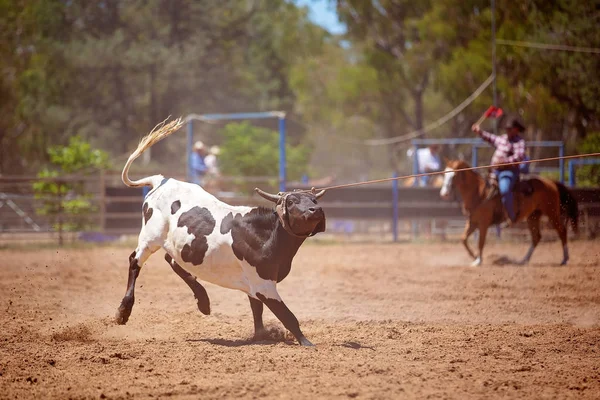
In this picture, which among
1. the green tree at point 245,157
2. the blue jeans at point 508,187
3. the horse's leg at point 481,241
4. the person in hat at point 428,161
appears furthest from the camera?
the green tree at point 245,157

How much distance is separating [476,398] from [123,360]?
7.65ft

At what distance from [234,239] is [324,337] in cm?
104

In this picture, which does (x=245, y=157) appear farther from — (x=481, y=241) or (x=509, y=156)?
(x=509, y=156)

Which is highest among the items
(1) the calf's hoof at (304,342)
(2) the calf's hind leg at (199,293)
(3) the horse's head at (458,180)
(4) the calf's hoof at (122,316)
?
(3) the horse's head at (458,180)

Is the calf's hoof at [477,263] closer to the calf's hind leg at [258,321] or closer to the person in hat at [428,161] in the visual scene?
the person in hat at [428,161]

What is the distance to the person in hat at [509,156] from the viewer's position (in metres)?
11.2

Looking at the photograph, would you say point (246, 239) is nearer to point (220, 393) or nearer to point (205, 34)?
point (220, 393)

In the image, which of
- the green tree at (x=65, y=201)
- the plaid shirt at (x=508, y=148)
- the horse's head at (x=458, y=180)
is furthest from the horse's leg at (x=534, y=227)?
the green tree at (x=65, y=201)

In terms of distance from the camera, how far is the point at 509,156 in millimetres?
11180

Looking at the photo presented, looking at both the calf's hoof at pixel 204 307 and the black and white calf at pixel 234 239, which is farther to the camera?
the calf's hoof at pixel 204 307

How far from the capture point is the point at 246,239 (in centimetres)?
563

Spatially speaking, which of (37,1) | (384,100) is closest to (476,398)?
(384,100)

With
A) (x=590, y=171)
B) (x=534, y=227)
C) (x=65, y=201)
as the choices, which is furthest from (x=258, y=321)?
(x=590, y=171)

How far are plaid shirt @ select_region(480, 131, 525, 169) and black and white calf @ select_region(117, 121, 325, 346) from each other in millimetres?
6191
